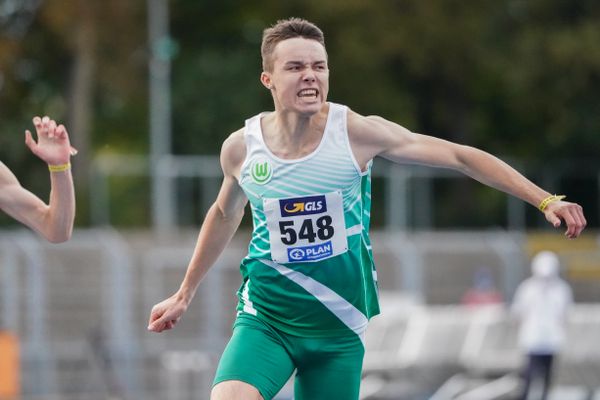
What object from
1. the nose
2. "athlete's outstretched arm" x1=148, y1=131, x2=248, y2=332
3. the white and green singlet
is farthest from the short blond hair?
"athlete's outstretched arm" x1=148, y1=131, x2=248, y2=332

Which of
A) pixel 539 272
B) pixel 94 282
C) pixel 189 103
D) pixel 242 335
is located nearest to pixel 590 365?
pixel 539 272

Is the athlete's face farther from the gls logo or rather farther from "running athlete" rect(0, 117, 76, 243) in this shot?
"running athlete" rect(0, 117, 76, 243)

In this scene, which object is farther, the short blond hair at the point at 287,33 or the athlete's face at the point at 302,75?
the short blond hair at the point at 287,33

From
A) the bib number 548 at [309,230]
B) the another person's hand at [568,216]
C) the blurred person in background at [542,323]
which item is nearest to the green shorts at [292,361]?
the bib number 548 at [309,230]

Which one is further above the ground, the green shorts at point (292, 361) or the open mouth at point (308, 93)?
the open mouth at point (308, 93)

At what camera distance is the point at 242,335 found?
7.33 m

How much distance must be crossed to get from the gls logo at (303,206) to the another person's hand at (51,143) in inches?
39.8

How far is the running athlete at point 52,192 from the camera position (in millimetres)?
7211

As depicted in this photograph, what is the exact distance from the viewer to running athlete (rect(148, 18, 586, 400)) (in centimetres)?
718

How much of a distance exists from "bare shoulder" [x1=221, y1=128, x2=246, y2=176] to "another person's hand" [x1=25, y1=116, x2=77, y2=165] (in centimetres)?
74

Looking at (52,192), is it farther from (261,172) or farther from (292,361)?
(292,361)

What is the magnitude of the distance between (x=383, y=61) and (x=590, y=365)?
75.9 ft

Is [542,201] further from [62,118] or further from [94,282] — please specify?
[62,118]

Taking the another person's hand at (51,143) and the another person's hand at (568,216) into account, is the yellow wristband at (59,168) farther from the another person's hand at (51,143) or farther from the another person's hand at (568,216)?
the another person's hand at (568,216)
